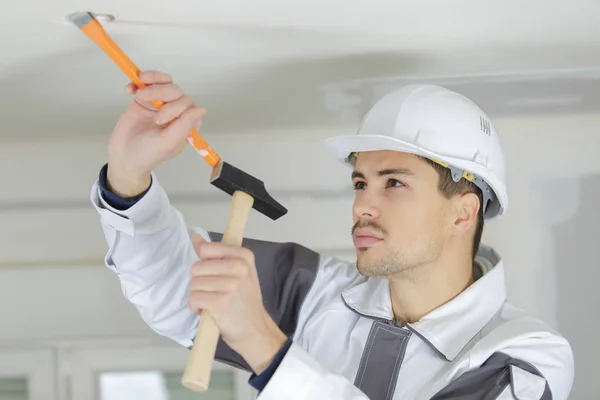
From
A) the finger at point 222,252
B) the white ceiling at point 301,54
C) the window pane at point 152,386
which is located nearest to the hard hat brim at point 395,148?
the white ceiling at point 301,54

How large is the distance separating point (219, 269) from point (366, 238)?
36cm

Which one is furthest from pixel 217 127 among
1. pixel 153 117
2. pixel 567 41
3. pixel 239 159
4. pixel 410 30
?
pixel 567 41

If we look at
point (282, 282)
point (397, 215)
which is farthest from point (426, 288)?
point (282, 282)

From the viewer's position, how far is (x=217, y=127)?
141 centimetres

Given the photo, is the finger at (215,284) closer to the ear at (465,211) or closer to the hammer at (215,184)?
the hammer at (215,184)

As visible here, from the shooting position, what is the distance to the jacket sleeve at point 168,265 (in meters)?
1.05

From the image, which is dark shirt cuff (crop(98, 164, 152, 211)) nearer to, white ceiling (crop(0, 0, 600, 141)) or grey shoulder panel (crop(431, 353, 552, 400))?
white ceiling (crop(0, 0, 600, 141))

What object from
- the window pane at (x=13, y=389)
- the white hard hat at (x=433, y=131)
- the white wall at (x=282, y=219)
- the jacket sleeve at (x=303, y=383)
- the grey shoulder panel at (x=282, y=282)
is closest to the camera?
the jacket sleeve at (x=303, y=383)

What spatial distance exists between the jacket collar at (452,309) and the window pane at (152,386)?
20.9 inches

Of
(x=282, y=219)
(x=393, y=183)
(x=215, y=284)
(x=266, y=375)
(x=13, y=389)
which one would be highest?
(x=393, y=183)

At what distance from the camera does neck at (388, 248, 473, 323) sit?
3.73ft

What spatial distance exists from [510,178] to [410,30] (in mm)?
645

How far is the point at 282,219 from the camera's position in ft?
4.81

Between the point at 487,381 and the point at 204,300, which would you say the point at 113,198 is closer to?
the point at 204,300
